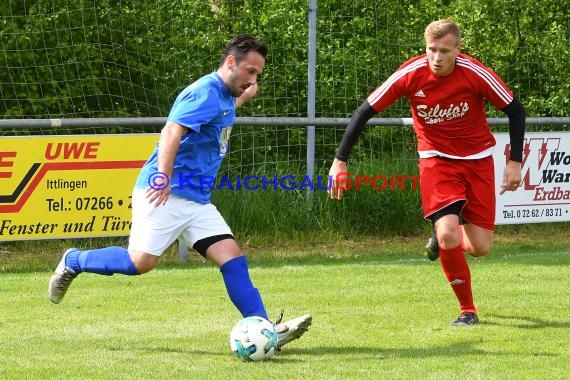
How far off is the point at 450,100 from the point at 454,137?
10.0 inches

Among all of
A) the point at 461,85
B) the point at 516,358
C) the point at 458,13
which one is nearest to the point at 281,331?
the point at 516,358

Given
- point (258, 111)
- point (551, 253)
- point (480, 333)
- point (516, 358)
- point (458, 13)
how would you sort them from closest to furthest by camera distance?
point (516, 358)
point (480, 333)
point (551, 253)
point (258, 111)
point (458, 13)

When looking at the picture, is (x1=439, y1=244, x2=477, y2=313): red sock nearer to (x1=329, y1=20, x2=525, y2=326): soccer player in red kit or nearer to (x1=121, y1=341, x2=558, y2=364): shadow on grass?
(x1=329, y1=20, x2=525, y2=326): soccer player in red kit

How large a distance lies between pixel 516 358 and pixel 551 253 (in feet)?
17.5

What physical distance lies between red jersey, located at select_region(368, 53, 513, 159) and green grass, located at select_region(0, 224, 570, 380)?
1142mm

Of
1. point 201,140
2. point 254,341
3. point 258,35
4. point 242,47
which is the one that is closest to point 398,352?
point 254,341

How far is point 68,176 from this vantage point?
1042 centimetres

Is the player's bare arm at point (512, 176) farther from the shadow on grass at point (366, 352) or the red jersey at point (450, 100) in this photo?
the shadow on grass at point (366, 352)

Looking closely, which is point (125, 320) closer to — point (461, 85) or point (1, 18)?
point (461, 85)

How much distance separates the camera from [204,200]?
6.62 meters

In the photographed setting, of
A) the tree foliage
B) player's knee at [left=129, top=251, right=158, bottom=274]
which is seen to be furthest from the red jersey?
the tree foliage

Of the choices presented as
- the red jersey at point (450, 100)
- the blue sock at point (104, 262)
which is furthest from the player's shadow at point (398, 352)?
the red jersey at point (450, 100)

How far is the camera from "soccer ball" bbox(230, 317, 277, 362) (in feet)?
20.3

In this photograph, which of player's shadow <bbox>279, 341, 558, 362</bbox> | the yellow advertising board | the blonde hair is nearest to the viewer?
player's shadow <bbox>279, 341, 558, 362</bbox>
